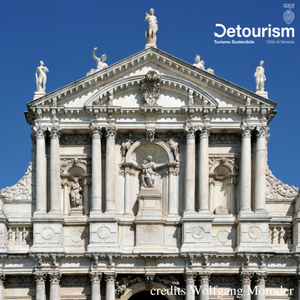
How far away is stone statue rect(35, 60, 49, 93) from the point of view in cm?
3681

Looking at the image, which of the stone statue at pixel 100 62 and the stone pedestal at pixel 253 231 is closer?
the stone pedestal at pixel 253 231

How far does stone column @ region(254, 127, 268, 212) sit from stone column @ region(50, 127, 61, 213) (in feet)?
24.6

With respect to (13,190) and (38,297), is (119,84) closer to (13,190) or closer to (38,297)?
(13,190)

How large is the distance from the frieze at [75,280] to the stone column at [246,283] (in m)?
5.74

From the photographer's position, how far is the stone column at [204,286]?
34375mm

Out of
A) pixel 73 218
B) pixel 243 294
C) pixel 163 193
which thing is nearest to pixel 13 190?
pixel 73 218

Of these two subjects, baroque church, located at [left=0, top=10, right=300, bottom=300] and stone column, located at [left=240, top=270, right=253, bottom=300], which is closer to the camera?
stone column, located at [left=240, top=270, right=253, bottom=300]

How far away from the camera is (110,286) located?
34.4m

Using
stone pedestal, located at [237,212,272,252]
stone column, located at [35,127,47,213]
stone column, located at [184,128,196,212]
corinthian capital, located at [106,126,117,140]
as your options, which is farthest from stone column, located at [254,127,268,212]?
stone column, located at [35,127,47,213]

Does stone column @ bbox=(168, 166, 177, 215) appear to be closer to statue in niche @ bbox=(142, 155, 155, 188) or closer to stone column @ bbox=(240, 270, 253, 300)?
statue in niche @ bbox=(142, 155, 155, 188)

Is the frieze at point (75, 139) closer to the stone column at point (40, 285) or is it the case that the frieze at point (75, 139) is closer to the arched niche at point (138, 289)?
the stone column at point (40, 285)

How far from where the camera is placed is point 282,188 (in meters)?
36.2

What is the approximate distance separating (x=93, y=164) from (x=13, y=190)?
10.8ft

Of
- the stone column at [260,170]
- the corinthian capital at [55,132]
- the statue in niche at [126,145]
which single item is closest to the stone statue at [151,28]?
the statue in niche at [126,145]
